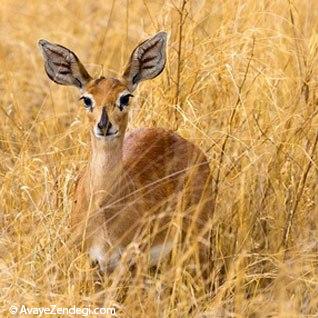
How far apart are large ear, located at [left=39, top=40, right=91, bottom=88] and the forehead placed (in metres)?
0.12

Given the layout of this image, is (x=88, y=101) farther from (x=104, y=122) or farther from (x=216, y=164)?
(x=216, y=164)

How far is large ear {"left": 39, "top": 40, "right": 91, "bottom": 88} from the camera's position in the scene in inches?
214

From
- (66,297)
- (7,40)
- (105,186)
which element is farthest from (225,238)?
(7,40)

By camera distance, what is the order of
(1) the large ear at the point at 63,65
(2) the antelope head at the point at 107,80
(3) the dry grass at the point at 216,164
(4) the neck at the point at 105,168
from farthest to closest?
(1) the large ear at the point at 63,65
(4) the neck at the point at 105,168
(2) the antelope head at the point at 107,80
(3) the dry grass at the point at 216,164

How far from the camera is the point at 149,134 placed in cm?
579

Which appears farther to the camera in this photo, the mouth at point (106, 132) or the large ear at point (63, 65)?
the large ear at point (63, 65)

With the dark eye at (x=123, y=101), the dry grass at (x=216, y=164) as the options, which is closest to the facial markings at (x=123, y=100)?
the dark eye at (x=123, y=101)

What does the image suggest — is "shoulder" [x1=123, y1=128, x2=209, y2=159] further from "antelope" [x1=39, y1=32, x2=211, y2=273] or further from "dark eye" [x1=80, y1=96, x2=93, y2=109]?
"dark eye" [x1=80, y1=96, x2=93, y2=109]

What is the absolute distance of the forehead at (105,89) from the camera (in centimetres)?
521

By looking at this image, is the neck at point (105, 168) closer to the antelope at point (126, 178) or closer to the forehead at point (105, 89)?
the antelope at point (126, 178)

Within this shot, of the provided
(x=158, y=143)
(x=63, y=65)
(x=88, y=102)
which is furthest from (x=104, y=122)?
(x=158, y=143)

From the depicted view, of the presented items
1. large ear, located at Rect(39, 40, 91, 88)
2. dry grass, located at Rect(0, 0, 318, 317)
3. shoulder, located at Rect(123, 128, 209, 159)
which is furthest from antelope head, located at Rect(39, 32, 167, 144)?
dry grass, located at Rect(0, 0, 318, 317)

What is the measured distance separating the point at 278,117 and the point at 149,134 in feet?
2.26

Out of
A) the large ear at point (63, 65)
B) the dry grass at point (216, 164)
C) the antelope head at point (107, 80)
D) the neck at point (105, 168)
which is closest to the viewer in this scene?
the dry grass at point (216, 164)
